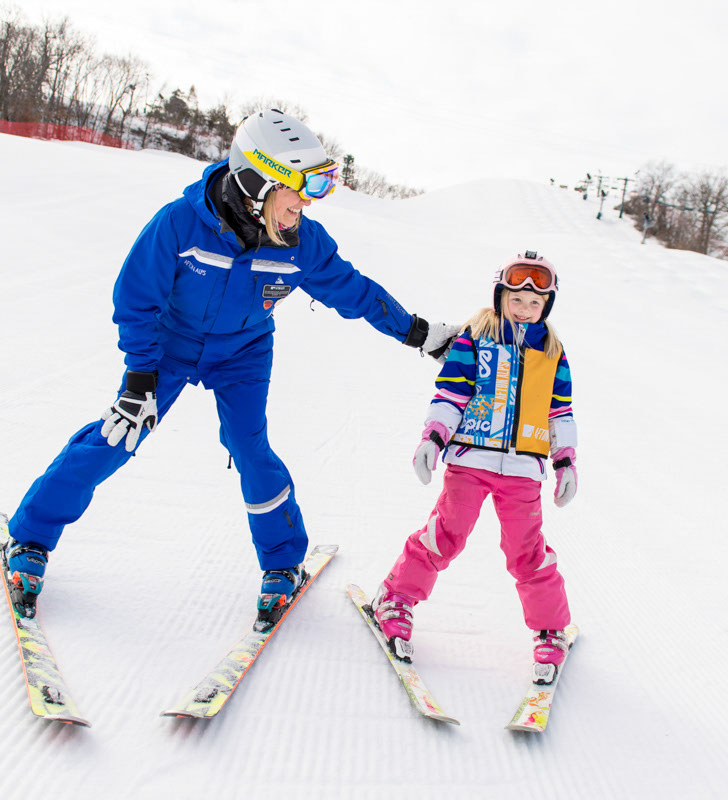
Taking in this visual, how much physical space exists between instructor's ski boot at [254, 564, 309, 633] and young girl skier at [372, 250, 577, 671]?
38 centimetres

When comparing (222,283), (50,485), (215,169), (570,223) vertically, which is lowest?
(50,485)

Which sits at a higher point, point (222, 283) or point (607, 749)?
point (222, 283)

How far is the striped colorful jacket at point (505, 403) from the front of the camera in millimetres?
2438

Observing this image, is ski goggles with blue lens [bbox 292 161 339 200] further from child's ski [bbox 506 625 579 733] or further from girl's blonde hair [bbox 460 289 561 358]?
child's ski [bbox 506 625 579 733]

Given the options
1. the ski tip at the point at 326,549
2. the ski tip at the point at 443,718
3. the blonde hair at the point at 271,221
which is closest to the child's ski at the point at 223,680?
the ski tip at the point at 326,549

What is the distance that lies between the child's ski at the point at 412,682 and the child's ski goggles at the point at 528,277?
1.47m

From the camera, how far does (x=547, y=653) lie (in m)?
2.38

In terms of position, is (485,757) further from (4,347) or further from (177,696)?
(4,347)

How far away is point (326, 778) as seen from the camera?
5.90 ft

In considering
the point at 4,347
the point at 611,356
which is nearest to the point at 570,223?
the point at 611,356

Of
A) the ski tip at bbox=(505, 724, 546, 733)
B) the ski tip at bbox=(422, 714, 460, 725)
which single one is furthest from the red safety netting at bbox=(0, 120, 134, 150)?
the ski tip at bbox=(505, 724, 546, 733)

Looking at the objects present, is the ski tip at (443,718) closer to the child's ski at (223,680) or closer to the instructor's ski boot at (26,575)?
the child's ski at (223,680)

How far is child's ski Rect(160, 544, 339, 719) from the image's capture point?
192cm

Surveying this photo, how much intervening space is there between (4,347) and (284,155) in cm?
446
